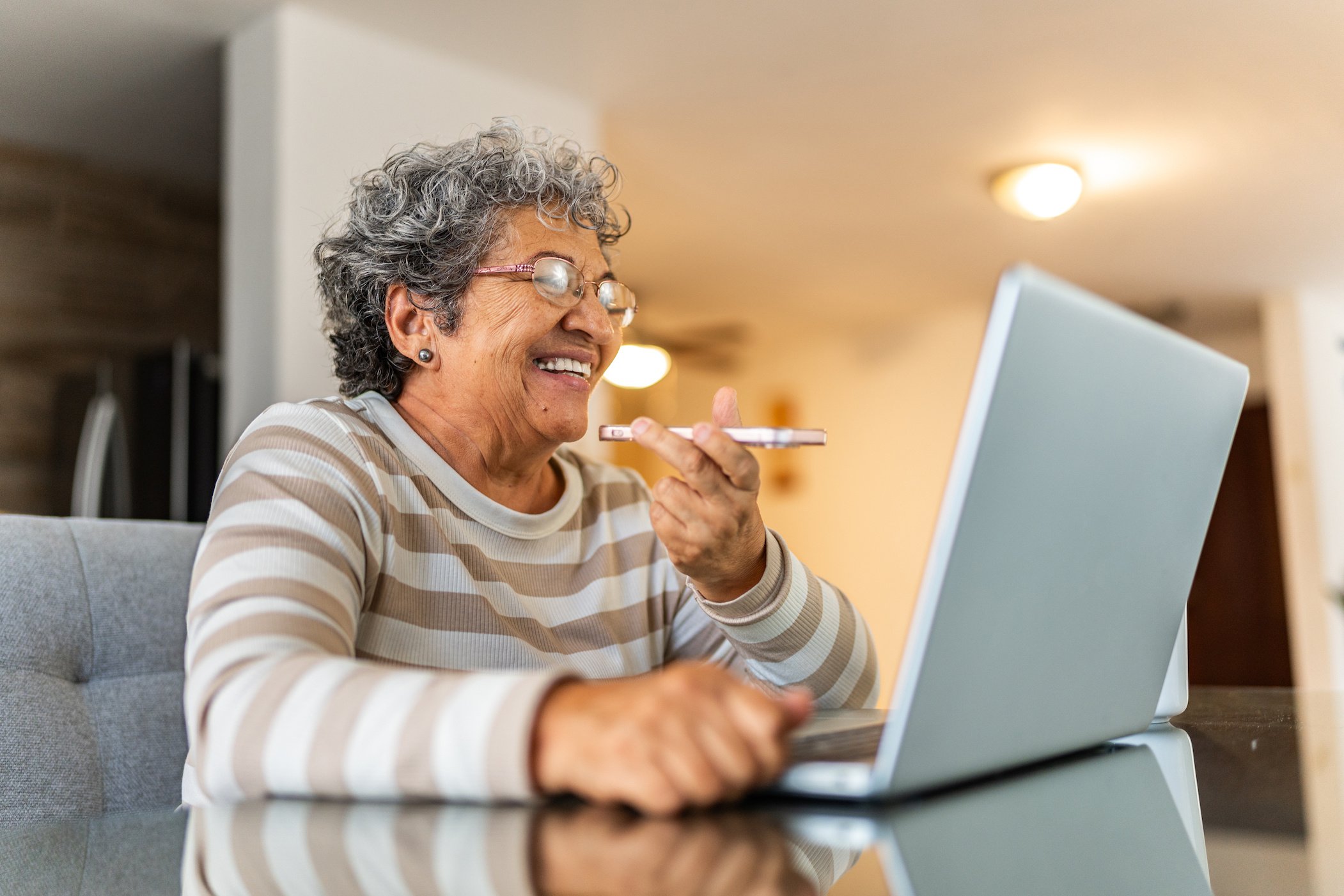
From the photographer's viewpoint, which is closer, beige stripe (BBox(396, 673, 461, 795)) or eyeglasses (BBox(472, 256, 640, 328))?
beige stripe (BBox(396, 673, 461, 795))

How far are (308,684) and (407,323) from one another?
0.82 meters

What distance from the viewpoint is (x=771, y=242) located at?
4.86 metres

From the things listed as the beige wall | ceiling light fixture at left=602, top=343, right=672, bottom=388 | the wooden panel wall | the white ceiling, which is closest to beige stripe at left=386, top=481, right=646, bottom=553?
the white ceiling

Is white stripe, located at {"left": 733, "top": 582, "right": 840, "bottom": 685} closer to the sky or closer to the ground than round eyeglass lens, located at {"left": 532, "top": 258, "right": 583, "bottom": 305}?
closer to the ground

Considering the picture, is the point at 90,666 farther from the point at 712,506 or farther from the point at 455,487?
the point at 712,506

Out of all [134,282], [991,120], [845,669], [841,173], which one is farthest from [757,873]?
[134,282]

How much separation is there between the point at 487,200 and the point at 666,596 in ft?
1.78

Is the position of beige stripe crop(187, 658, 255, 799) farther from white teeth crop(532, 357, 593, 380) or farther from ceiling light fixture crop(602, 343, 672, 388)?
ceiling light fixture crop(602, 343, 672, 388)

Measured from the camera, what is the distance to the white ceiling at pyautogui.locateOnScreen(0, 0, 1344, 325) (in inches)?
113

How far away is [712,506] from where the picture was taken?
101cm

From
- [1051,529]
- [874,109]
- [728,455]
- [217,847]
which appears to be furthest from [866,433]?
[217,847]

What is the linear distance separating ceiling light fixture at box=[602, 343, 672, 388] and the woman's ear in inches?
119

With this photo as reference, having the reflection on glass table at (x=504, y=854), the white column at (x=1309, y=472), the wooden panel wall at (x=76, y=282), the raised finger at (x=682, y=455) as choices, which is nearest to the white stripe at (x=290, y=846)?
the reflection on glass table at (x=504, y=854)

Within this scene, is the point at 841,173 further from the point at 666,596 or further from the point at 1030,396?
the point at 1030,396
